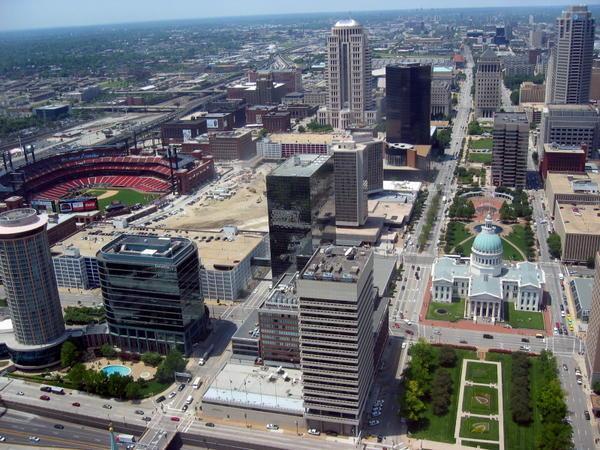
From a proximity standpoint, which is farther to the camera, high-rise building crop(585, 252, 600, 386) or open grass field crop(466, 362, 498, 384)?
open grass field crop(466, 362, 498, 384)

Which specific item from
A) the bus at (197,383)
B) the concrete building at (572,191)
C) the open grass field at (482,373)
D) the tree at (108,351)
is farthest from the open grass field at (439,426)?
the concrete building at (572,191)

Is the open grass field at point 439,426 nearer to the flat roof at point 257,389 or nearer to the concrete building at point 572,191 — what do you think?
the flat roof at point 257,389

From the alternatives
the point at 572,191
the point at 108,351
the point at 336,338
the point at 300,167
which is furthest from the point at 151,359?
the point at 572,191

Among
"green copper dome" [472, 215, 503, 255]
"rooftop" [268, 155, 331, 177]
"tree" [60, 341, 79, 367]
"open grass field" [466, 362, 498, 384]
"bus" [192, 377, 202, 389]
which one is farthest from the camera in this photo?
"green copper dome" [472, 215, 503, 255]

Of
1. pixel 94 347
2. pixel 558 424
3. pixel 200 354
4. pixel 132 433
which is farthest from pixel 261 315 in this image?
pixel 558 424

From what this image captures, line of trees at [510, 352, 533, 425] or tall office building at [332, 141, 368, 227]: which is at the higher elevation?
tall office building at [332, 141, 368, 227]

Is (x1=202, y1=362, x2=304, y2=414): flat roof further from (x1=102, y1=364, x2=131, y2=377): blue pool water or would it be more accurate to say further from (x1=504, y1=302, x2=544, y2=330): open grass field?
(x1=504, y1=302, x2=544, y2=330): open grass field

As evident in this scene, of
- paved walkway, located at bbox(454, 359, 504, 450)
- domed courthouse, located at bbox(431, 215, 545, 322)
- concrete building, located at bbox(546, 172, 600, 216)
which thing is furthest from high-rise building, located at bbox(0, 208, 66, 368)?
concrete building, located at bbox(546, 172, 600, 216)
